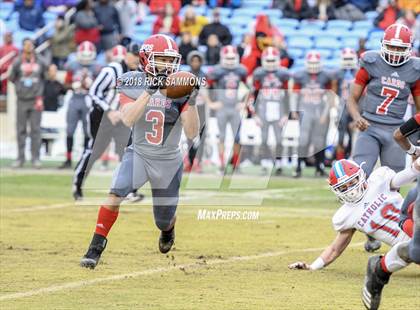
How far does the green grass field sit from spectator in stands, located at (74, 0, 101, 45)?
643 cm

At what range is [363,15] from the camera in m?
19.7

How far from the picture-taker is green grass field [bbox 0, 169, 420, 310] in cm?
665

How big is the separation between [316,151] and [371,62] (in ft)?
22.6

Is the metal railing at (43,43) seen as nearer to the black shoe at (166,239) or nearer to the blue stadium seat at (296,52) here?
the blue stadium seat at (296,52)

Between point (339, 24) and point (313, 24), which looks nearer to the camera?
point (339, 24)

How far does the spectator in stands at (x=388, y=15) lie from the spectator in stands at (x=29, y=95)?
620 cm

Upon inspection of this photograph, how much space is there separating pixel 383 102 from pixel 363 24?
422 inches

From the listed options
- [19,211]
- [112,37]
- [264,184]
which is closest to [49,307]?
[19,211]

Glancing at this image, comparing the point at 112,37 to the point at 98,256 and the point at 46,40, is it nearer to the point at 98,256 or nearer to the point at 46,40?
the point at 46,40

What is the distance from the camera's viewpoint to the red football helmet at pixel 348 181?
7.36 m

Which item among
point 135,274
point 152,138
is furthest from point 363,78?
point 135,274

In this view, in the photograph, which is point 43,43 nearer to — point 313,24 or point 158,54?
point 313,24

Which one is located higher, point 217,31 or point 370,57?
point 370,57

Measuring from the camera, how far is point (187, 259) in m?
8.39
